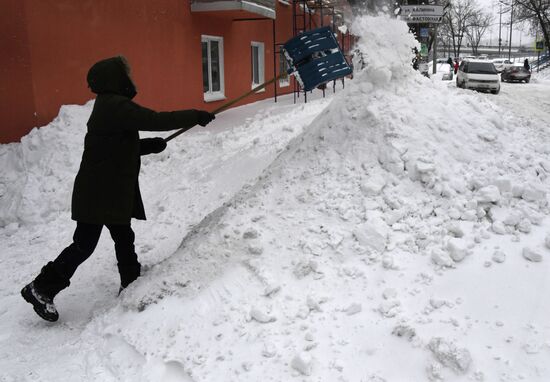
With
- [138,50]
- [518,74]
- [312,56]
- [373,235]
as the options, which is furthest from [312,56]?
[518,74]

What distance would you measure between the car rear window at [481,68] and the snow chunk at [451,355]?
1931cm

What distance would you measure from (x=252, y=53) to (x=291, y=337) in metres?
12.1

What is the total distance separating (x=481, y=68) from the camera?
2011 centimetres

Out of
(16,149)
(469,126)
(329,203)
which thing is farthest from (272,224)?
(16,149)

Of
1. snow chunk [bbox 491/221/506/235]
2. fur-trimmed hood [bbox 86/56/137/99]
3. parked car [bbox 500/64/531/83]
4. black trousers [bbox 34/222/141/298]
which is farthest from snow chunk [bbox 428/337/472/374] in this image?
parked car [bbox 500/64/531/83]

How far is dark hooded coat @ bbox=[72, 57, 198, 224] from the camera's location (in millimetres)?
3192

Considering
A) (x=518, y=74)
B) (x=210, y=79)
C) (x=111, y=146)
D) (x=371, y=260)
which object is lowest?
(x=371, y=260)

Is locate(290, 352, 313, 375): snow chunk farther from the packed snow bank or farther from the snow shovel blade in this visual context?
the packed snow bank

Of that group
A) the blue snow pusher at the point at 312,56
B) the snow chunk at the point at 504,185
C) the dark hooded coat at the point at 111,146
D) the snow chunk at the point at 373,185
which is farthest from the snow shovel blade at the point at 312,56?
the snow chunk at the point at 504,185

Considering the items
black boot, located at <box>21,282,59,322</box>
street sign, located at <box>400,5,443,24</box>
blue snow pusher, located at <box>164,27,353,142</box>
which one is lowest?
black boot, located at <box>21,282,59,322</box>

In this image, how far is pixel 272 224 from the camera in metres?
3.43

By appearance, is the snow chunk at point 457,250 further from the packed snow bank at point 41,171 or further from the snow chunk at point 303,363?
the packed snow bank at point 41,171

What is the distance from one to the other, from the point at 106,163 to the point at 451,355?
2.30 m

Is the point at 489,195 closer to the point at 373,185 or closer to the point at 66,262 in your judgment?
the point at 373,185
